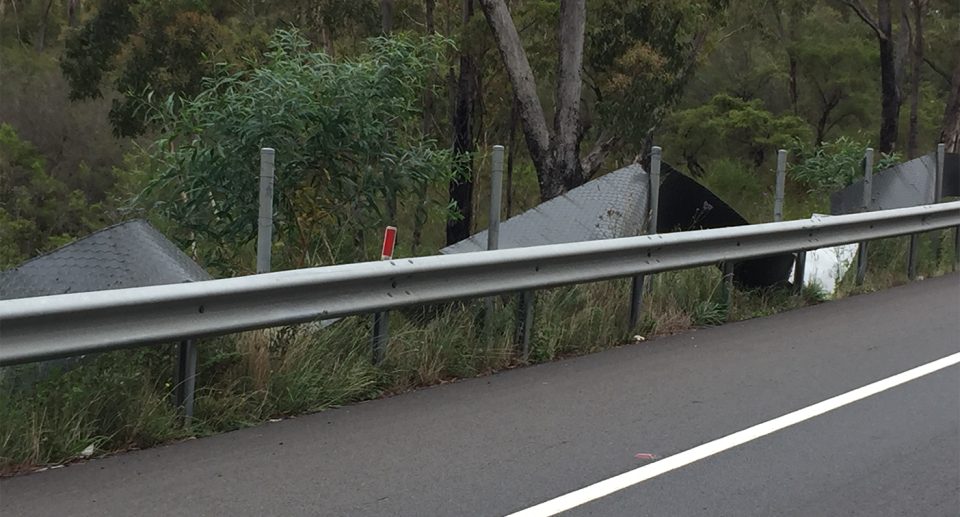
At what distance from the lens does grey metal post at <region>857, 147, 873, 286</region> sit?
11438 millimetres

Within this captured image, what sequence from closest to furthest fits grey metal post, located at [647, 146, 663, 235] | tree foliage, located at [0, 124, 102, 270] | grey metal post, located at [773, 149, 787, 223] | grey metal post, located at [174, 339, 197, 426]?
1. grey metal post, located at [174, 339, 197, 426]
2. grey metal post, located at [647, 146, 663, 235]
3. grey metal post, located at [773, 149, 787, 223]
4. tree foliage, located at [0, 124, 102, 270]

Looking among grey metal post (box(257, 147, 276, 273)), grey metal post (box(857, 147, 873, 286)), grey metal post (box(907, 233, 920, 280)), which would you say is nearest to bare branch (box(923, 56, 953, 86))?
grey metal post (box(857, 147, 873, 286))

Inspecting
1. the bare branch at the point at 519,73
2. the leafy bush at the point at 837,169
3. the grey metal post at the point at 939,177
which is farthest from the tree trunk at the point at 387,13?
the grey metal post at the point at 939,177

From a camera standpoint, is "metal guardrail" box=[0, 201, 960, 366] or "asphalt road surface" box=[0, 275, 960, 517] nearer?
"asphalt road surface" box=[0, 275, 960, 517]

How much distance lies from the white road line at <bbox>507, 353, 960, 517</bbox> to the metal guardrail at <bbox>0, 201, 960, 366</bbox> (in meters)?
2.00

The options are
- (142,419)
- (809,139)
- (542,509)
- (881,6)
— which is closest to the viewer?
(542,509)

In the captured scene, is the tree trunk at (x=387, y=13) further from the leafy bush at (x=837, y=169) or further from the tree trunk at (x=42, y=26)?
the tree trunk at (x=42, y=26)

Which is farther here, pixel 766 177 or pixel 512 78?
pixel 766 177

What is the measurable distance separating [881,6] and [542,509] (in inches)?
1182

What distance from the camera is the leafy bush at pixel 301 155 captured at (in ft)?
28.8

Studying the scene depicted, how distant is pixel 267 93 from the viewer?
8945 millimetres

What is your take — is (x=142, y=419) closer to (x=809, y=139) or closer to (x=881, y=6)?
(x=881, y=6)

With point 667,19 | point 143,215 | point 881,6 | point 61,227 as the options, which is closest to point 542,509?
point 143,215

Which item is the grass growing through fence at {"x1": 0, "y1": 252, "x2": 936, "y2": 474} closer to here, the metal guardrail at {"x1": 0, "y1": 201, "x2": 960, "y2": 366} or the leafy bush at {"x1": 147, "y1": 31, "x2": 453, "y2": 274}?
the metal guardrail at {"x1": 0, "y1": 201, "x2": 960, "y2": 366}
